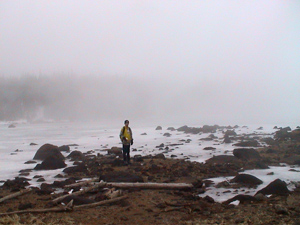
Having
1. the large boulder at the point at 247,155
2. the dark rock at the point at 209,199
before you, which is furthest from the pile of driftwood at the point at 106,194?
the large boulder at the point at 247,155

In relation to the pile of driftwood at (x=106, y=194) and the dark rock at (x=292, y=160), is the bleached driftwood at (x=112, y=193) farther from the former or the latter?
the dark rock at (x=292, y=160)

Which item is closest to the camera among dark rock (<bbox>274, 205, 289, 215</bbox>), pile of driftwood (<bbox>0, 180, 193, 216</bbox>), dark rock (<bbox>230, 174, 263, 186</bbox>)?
dark rock (<bbox>274, 205, 289, 215</bbox>)

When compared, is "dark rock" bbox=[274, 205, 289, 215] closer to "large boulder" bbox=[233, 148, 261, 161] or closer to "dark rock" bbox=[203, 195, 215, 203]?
"dark rock" bbox=[203, 195, 215, 203]

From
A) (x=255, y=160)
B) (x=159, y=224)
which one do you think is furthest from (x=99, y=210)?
(x=255, y=160)

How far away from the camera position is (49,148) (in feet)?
67.3

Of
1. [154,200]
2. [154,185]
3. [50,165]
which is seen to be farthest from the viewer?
[50,165]

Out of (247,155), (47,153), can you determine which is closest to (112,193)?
(247,155)

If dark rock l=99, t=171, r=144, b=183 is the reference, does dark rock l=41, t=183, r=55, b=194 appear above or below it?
below

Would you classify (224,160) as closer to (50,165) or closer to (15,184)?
(50,165)

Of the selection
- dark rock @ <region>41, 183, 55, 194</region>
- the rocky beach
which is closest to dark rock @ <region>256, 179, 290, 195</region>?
the rocky beach

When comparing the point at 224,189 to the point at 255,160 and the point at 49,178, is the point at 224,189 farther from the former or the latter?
the point at 49,178

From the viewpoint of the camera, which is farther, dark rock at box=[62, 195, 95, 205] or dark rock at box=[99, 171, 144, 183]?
dark rock at box=[99, 171, 144, 183]

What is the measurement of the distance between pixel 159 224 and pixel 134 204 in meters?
1.84

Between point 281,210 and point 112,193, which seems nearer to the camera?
point 281,210
